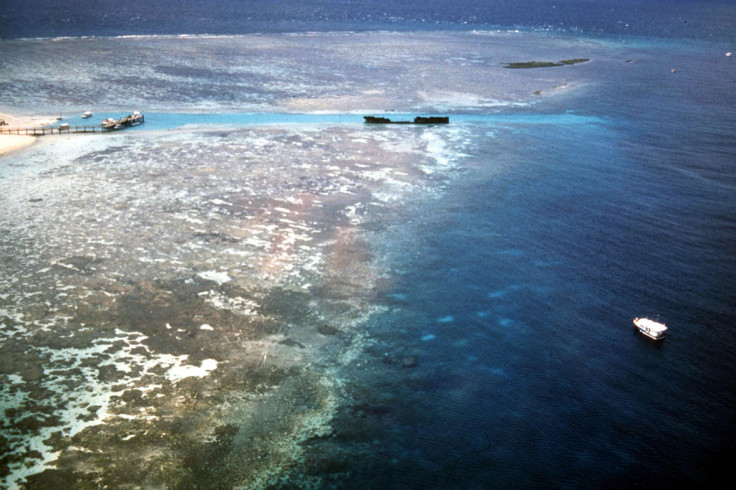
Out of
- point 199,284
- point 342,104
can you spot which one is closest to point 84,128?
point 342,104

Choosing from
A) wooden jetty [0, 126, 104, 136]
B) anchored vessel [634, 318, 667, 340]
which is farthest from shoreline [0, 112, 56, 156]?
anchored vessel [634, 318, 667, 340]

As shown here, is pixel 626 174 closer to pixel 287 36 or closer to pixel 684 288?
pixel 684 288

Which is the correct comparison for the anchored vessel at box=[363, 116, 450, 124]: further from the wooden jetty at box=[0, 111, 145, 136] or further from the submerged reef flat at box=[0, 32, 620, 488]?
the wooden jetty at box=[0, 111, 145, 136]

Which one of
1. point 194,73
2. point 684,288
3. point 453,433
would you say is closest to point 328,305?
point 453,433

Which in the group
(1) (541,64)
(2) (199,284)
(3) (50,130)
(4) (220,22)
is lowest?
(2) (199,284)

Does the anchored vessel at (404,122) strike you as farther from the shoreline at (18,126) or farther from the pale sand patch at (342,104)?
the shoreline at (18,126)

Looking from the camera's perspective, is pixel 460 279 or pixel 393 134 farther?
pixel 393 134

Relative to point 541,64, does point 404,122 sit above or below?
below

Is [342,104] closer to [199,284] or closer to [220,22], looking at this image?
[199,284]
